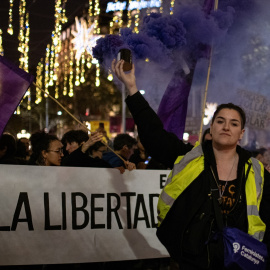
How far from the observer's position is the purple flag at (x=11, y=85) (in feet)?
16.5

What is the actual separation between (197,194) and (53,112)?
46350 mm

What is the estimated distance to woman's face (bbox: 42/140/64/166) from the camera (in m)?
5.99

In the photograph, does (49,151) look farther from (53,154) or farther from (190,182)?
(190,182)

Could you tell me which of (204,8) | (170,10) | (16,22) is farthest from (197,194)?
(16,22)

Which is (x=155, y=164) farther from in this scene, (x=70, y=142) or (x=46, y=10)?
(x=46, y=10)

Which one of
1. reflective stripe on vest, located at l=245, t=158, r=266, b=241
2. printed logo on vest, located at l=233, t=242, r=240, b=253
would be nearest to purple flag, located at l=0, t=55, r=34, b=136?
reflective stripe on vest, located at l=245, t=158, r=266, b=241

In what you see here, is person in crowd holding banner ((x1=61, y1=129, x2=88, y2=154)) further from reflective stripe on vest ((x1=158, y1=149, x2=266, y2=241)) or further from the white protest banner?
reflective stripe on vest ((x1=158, y1=149, x2=266, y2=241))

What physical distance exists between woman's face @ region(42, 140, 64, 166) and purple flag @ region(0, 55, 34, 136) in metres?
1.06

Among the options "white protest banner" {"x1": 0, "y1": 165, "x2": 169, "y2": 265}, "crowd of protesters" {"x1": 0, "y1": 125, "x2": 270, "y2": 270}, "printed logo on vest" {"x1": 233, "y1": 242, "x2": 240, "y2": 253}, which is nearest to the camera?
"printed logo on vest" {"x1": 233, "y1": 242, "x2": 240, "y2": 253}

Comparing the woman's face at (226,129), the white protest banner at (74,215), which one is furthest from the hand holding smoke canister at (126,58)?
the white protest banner at (74,215)

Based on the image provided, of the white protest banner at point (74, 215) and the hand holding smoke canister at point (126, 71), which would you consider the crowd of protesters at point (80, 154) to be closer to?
the white protest banner at point (74, 215)

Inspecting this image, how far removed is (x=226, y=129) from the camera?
353cm

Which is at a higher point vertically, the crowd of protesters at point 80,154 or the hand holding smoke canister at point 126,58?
the hand holding smoke canister at point 126,58

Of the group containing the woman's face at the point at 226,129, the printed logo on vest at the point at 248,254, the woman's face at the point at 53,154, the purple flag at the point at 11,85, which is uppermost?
the purple flag at the point at 11,85
